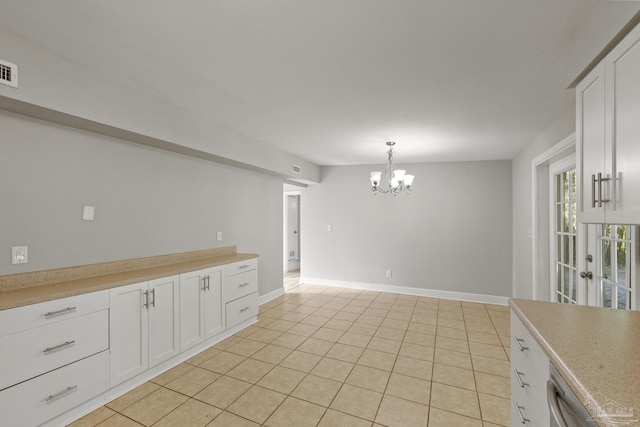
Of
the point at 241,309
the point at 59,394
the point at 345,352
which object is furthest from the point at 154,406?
the point at 345,352

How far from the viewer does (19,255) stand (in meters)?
2.10

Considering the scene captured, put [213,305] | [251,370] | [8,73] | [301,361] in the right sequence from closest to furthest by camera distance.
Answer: [8,73] < [251,370] < [301,361] < [213,305]

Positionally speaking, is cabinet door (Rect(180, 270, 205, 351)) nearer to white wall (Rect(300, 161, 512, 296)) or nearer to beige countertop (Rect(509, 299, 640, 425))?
beige countertop (Rect(509, 299, 640, 425))

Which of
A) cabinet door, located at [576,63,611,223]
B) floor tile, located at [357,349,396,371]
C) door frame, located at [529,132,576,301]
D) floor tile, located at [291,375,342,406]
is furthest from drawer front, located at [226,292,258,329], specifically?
door frame, located at [529,132,576,301]

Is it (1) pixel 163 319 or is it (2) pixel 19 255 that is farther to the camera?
(1) pixel 163 319

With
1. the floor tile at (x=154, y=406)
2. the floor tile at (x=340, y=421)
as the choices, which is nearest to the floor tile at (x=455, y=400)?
the floor tile at (x=340, y=421)

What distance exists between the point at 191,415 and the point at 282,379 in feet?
2.47

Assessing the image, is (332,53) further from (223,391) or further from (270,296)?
(270,296)

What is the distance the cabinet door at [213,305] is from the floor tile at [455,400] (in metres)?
2.23

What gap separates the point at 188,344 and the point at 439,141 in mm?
3780

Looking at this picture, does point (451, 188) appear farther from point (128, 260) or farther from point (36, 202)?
point (36, 202)

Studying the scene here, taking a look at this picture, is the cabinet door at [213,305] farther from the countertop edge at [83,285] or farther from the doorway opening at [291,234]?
the doorway opening at [291,234]

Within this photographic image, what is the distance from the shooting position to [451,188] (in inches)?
206

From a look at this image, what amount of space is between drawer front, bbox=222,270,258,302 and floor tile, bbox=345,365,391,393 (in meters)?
1.61
